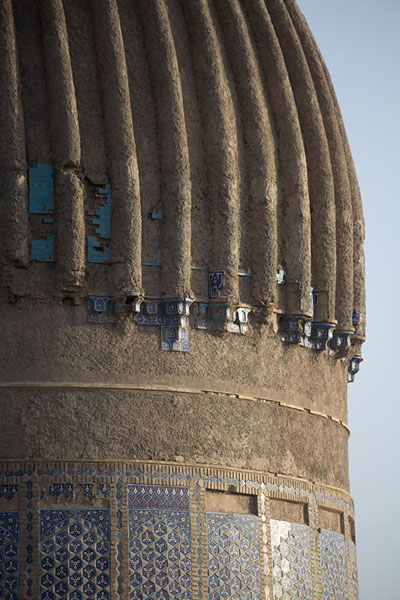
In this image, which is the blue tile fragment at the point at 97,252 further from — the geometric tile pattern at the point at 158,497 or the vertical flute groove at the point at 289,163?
the geometric tile pattern at the point at 158,497

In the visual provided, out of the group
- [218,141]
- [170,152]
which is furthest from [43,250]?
[218,141]

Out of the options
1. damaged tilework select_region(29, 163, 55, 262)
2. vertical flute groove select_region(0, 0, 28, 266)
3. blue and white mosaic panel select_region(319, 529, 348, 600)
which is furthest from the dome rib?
blue and white mosaic panel select_region(319, 529, 348, 600)

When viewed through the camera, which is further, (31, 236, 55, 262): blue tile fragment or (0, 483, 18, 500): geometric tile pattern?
(31, 236, 55, 262): blue tile fragment

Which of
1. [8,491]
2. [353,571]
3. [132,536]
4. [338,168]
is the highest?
[338,168]

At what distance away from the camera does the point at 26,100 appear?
32.9ft

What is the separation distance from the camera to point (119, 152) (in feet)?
32.8

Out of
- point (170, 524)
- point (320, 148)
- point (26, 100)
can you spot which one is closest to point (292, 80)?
point (320, 148)

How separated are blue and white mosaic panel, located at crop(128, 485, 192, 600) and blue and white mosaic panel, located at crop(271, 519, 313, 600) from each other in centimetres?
69

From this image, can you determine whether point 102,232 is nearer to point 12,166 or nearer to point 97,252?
point 97,252

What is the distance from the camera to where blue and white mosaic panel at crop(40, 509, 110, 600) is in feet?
30.7

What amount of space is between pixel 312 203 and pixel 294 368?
1190 mm

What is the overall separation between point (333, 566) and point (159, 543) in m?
1.60

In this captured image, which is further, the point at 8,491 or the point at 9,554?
the point at 8,491

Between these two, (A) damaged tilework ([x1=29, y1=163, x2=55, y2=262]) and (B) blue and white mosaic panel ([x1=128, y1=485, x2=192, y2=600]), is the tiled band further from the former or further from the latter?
(A) damaged tilework ([x1=29, y1=163, x2=55, y2=262])
